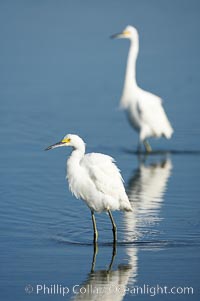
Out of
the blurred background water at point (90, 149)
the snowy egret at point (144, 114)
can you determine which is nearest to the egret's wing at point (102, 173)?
the blurred background water at point (90, 149)

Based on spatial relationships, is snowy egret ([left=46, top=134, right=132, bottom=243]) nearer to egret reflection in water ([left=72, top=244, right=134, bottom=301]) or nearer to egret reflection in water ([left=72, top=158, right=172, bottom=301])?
egret reflection in water ([left=72, top=158, right=172, bottom=301])

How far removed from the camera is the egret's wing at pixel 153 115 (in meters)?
15.5

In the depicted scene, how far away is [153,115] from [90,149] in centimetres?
160

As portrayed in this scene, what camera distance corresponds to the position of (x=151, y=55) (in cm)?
2653

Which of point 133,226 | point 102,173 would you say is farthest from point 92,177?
point 133,226

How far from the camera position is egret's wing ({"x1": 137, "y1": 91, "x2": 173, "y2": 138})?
15547 millimetres

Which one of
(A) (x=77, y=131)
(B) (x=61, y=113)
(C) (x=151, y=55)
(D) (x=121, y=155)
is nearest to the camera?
(D) (x=121, y=155)

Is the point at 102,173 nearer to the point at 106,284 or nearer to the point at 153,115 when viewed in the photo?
the point at 106,284

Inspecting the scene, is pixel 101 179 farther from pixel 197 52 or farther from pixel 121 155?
pixel 197 52

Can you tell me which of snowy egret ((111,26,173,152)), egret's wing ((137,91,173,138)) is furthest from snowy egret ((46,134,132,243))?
egret's wing ((137,91,173,138))

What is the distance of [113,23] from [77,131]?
55.0ft

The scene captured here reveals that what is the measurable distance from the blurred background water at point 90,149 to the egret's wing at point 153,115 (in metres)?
0.38

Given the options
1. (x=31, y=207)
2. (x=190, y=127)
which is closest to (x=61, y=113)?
(x=190, y=127)

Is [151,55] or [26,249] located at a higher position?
[151,55]
